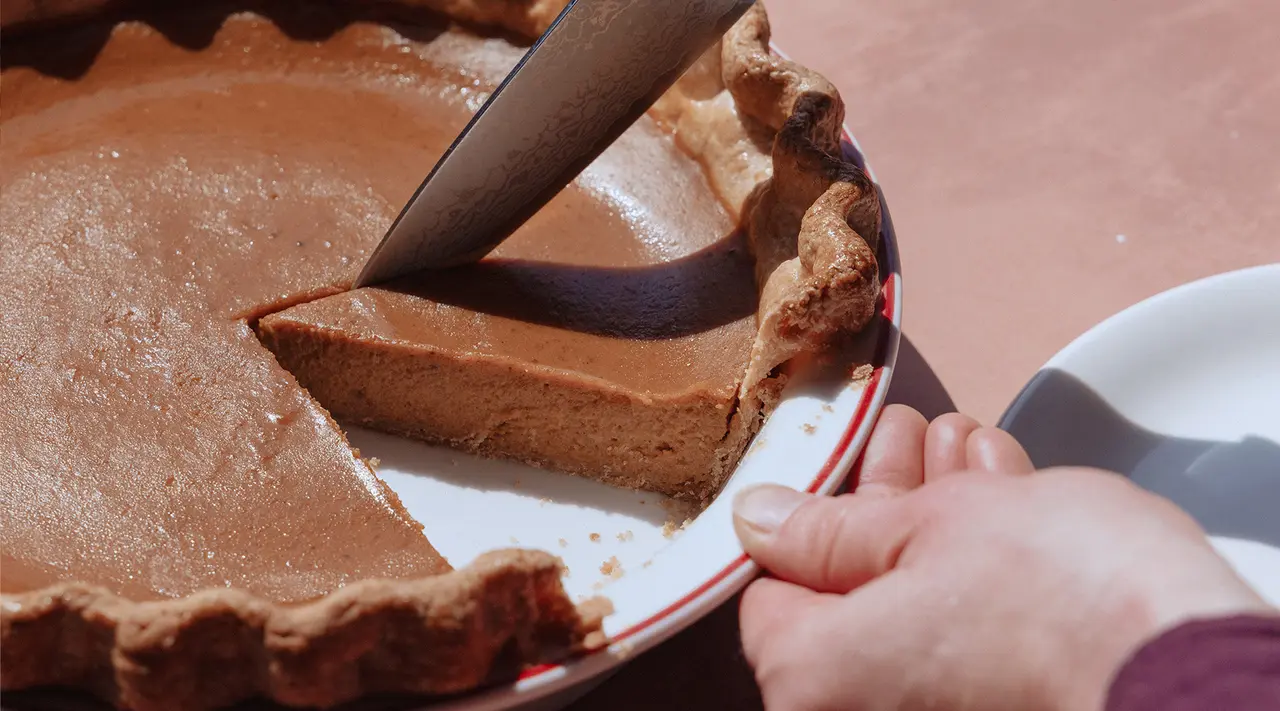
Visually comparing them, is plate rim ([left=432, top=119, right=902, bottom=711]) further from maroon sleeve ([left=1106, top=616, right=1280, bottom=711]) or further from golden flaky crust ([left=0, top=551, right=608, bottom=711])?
maroon sleeve ([left=1106, top=616, right=1280, bottom=711])

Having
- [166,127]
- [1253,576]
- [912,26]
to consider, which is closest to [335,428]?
[166,127]

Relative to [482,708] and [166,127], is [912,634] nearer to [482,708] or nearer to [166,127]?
[482,708]

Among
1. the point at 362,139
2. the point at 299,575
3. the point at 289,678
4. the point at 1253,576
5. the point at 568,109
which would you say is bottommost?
the point at 1253,576

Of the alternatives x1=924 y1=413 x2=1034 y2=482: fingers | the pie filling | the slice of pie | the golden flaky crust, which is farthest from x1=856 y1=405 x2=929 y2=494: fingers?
the golden flaky crust

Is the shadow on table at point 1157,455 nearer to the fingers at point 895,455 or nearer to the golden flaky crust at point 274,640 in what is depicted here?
the fingers at point 895,455

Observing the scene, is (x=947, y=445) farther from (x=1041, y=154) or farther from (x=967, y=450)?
(x=1041, y=154)

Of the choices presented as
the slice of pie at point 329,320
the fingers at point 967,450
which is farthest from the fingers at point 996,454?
the slice of pie at point 329,320

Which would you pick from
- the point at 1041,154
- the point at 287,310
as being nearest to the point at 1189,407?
the point at 1041,154
